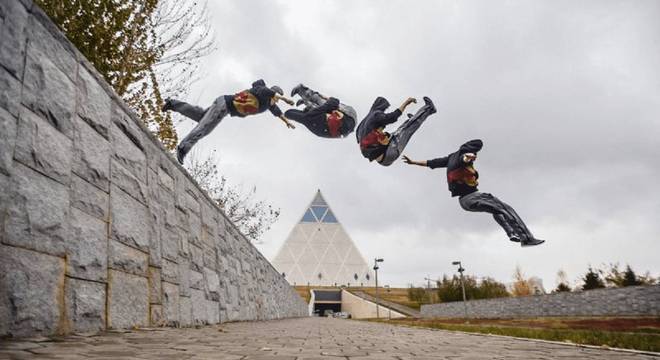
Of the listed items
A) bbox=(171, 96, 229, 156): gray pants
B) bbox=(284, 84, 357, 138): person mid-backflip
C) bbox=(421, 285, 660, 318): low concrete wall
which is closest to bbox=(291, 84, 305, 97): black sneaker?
bbox=(284, 84, 357, 138): person mid-backflip

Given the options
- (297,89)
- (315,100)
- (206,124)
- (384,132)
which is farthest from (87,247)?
(384,132)

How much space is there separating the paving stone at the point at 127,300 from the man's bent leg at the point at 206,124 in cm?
385

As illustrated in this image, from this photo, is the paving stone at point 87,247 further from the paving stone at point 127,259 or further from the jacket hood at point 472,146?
the jacket hood at point 472,146

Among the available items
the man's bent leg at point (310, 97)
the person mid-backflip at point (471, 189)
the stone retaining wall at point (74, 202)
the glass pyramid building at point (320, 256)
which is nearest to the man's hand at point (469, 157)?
the person mid-backflip at point (471, 189)

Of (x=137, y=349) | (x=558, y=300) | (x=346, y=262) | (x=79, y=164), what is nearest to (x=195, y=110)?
(x=79, y=164)

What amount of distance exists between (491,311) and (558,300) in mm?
4895

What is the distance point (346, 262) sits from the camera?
65.8 m

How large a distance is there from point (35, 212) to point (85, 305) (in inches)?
32.7

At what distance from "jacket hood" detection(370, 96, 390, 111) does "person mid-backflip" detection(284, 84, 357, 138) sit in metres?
1.46

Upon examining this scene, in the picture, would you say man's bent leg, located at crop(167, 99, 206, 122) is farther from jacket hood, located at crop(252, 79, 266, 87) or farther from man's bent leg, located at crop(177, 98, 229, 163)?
jacket hood, located at crop(252, 79, 266, 87)

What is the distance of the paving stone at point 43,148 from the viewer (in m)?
2.36

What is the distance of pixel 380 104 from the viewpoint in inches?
457

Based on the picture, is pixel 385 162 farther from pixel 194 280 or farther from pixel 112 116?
pixel 112 116

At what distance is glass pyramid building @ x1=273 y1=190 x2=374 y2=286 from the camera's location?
64000 mm
